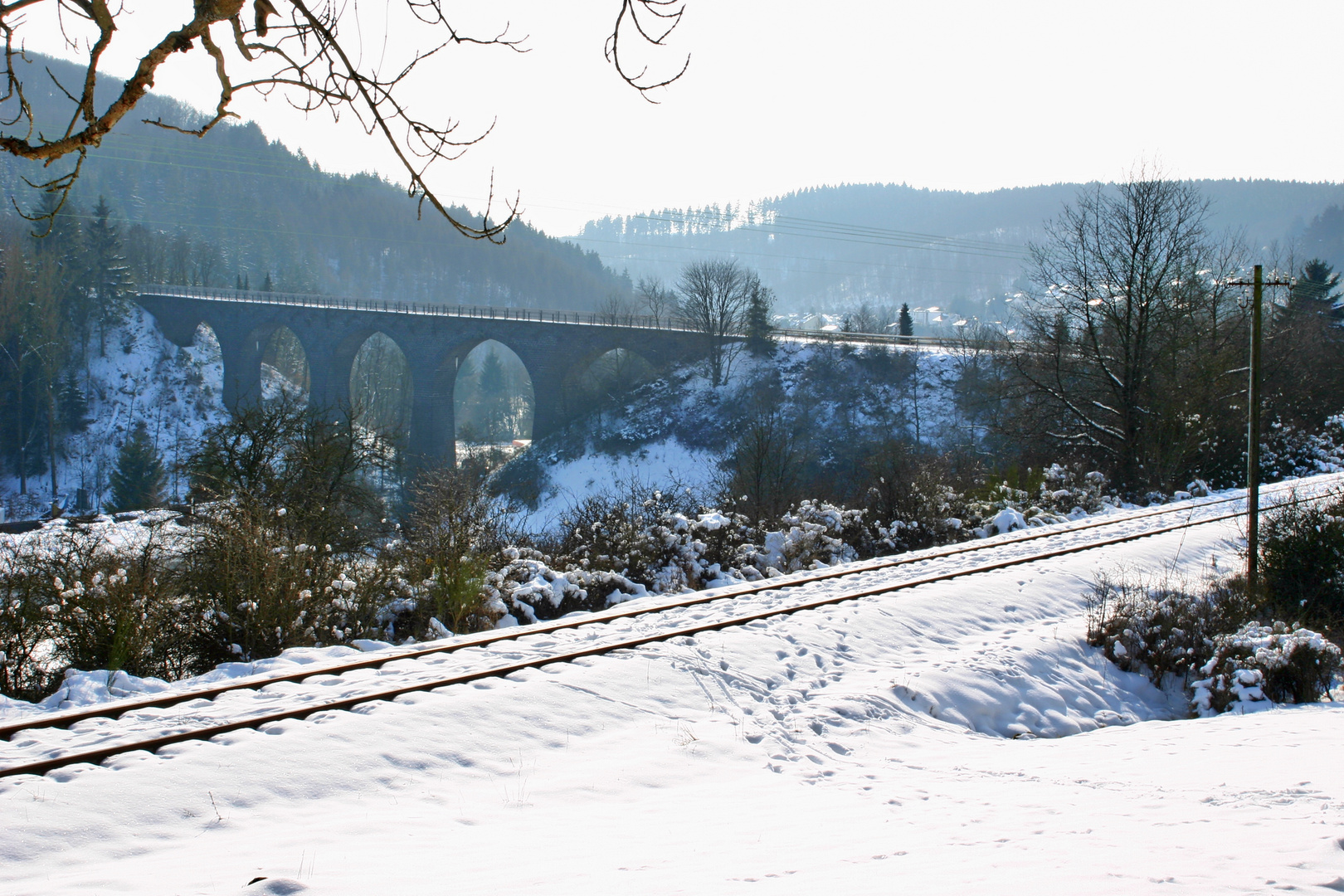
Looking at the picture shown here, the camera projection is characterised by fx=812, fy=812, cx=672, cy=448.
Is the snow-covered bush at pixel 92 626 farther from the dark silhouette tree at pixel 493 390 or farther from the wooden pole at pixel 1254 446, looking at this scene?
the dark silhouette tree at pixel 493 390

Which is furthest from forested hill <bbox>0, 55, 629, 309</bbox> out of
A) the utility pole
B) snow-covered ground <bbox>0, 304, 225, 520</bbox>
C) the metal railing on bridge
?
the utility pole

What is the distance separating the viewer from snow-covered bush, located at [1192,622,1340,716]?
7.09m

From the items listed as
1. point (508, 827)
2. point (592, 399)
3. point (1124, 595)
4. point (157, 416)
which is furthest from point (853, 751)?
point (157, 416)

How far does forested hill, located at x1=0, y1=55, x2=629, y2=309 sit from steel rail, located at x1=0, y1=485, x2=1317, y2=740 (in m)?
95.1

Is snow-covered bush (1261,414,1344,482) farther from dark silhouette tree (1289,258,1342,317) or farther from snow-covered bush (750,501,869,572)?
snow-covered bush (750,501,869,572)

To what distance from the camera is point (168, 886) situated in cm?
302

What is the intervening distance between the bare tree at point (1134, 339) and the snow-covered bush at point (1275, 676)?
43.4 feet

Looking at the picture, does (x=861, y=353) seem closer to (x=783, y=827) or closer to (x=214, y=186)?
(x=783, y=827)

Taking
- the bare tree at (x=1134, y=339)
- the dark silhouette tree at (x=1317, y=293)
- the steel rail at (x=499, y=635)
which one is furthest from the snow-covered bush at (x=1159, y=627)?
the dark silhouette tree at (x=1317, y=293)

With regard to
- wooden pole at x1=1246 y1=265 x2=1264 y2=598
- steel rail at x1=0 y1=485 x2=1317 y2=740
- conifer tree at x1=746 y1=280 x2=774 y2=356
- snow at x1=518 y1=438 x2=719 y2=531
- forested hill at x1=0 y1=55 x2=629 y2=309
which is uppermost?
forested hill at x1=0 y1=55 x2=629 y2=309

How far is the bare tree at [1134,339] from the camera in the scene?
65.2 feet

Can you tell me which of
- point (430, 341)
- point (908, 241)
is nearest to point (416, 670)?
point (430, 341)

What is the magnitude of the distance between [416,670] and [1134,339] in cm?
2120

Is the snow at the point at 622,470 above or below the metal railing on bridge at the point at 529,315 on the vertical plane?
below
